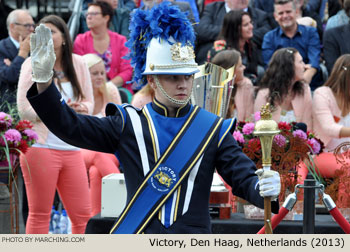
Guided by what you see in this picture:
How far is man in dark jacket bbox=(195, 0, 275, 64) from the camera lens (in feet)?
33.0

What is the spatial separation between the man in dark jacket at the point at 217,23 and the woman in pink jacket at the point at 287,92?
5.76 ft

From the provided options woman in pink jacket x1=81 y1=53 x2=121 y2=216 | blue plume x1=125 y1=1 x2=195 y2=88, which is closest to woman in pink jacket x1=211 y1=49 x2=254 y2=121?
woman in pink jacket x1=81 y1=53 x2=121 y2=216

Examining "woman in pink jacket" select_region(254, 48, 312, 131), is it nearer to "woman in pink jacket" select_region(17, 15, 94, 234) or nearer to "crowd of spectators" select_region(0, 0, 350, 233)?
"crowd of spectators" select_region(0, 0, 350, 233)

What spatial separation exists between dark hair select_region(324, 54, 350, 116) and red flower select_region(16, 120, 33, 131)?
310cm

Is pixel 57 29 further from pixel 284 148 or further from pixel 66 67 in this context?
pixel 284 148

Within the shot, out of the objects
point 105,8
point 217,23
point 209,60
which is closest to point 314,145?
point 209,60

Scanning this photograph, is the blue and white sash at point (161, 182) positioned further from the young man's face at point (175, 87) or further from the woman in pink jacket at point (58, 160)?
the woman in pink jacket at point (58, 160)

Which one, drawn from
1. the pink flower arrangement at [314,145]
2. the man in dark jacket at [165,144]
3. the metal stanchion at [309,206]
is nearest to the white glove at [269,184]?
the man in dark jacket at [165,144]

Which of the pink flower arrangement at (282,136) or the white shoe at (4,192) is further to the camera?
the white shoe at (4,192)

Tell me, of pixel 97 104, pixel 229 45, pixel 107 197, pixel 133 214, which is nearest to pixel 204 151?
pixel 133 214

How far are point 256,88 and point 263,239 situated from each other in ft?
15.6

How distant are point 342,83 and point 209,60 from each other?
1.61 metres

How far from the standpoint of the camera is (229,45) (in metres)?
9.25

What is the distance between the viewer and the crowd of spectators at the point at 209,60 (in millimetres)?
6738
